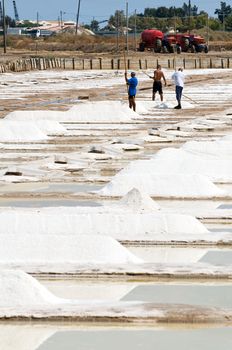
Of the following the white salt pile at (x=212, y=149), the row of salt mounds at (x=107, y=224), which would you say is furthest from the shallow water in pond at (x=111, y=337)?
the white salt pile at (x=212, y=149)

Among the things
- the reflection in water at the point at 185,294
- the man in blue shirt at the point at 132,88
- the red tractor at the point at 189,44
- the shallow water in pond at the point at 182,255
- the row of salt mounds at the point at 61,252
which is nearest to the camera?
the reflection in water at the point at 185,294

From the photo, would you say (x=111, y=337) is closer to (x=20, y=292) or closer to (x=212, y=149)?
(x=20, y=292)

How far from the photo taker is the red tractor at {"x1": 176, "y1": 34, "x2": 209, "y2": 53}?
317 feet

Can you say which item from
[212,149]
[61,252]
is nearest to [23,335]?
[61,252]

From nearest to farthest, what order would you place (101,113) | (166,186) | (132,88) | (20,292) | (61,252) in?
1. (20,292)
2. (61,252)
3. (166,186)
4. (101,113)
5. (132,88)

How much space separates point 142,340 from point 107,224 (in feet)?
13.2

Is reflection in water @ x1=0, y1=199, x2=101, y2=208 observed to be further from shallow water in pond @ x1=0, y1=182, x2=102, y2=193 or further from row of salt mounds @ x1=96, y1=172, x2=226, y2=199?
shallow water in pond @ x1=0, y1=182, x2=102, y2=193

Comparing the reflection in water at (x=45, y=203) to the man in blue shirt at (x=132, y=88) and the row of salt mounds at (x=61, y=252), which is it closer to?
the row of salt mounds at (x=61, y=252)

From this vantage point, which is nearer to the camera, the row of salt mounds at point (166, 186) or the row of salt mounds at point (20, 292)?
the row of salt mounds at point (20, 292)

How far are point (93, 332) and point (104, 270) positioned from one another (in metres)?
1.80

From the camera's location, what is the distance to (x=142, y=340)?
286 inches

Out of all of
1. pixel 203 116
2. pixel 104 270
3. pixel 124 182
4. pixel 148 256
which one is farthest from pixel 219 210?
pixel 203 116

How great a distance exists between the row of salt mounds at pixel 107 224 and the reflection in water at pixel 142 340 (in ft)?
10.9

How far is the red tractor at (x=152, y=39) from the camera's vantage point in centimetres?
9594
